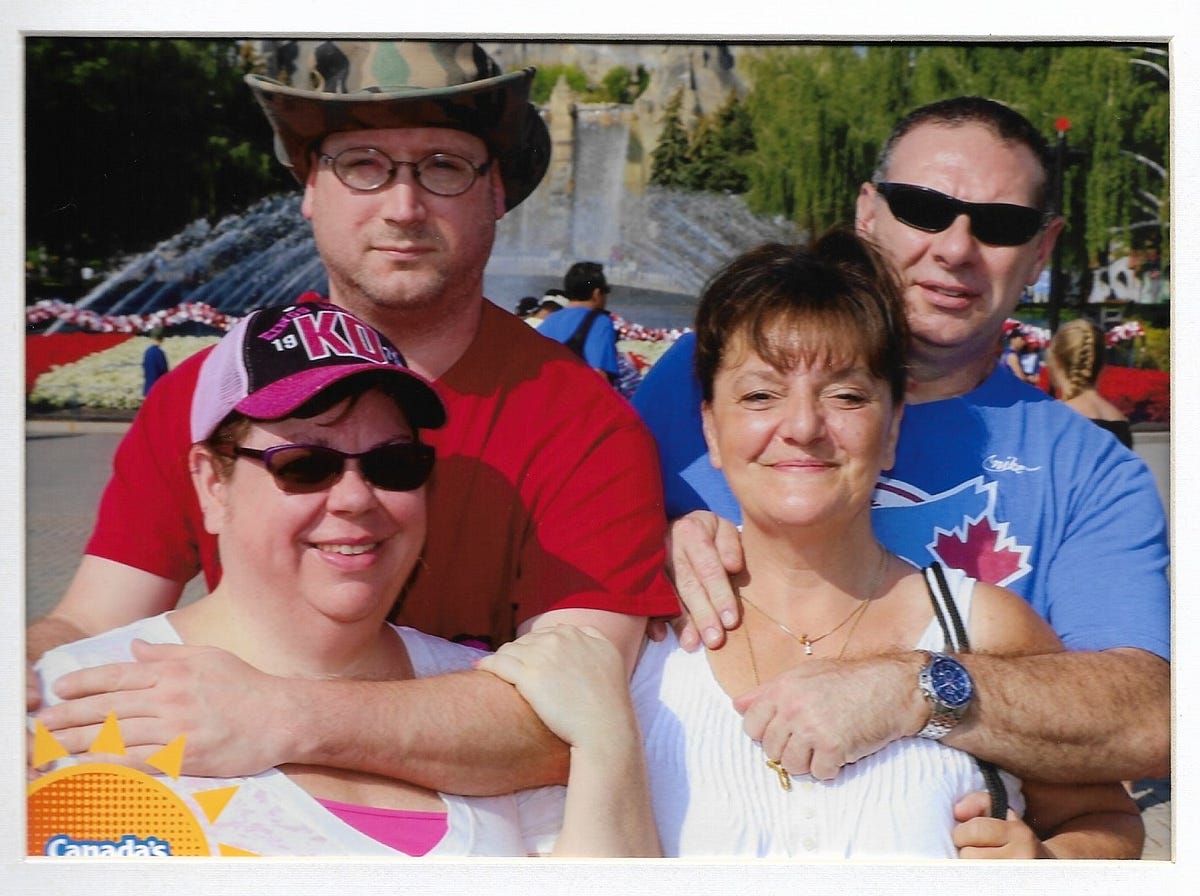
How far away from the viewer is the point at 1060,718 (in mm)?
3117

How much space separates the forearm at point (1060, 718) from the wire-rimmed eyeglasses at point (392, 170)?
6.23ft

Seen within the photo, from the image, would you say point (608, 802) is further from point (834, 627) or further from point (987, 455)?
point (987, 455)

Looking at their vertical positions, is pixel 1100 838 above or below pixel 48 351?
below

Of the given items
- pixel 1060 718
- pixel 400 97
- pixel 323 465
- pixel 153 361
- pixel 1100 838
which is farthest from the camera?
pixel 153 361

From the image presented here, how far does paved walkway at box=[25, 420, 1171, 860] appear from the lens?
3.39 meters

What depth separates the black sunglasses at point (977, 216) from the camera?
346 cm

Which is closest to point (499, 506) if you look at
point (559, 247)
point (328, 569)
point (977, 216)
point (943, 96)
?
point (328, 569)

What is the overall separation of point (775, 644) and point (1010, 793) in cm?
74

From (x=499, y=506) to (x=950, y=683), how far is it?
1.30m

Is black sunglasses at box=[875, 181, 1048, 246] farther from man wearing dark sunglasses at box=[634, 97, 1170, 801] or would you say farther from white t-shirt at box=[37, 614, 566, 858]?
white t-shirt at box=[37, 614, 566, 858]

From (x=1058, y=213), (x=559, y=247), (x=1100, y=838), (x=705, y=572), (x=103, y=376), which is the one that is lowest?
(x=1100, y=838)

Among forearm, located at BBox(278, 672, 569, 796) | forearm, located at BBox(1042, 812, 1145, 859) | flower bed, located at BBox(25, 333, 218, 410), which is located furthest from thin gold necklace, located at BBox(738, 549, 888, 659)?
flower bed, located at BBox(25, 333, 218, 410)

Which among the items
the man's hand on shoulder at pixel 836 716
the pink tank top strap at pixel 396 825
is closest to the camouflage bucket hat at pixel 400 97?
the man's hand on shoulder at pixel 836 716
